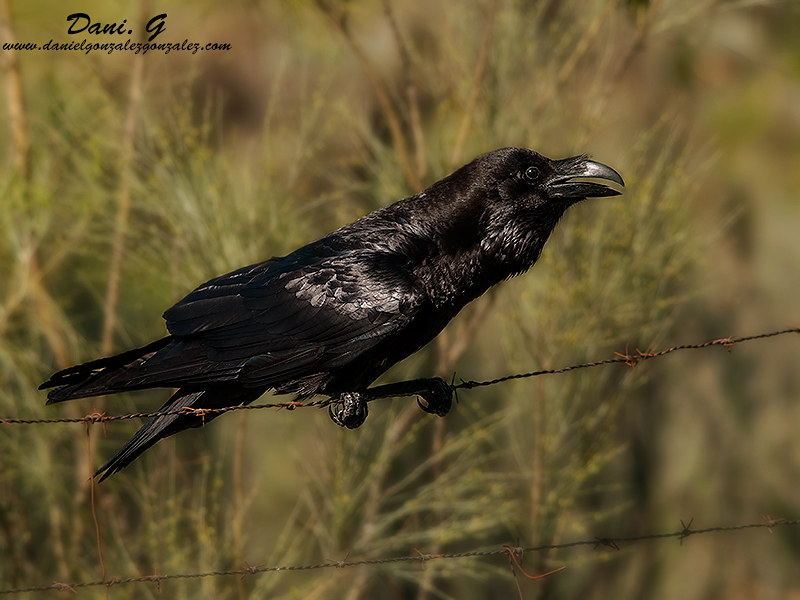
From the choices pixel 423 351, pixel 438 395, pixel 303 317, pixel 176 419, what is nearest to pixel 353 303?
pixel 303 317

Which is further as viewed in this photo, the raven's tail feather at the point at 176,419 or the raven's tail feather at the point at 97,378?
the raven's tail feather at the point at 176,419

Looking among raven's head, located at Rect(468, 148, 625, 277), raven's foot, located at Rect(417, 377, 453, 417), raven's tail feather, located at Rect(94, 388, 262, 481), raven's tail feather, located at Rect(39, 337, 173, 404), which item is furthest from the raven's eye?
raven's tail feather, located at Rect(39, 337, 173, 404)

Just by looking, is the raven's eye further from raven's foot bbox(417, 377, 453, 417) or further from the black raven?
raven's foot bbox(417, 377, 453, 417)

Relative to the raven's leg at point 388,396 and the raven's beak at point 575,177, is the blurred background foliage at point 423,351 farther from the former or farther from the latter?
the raven's beak at point 575,177

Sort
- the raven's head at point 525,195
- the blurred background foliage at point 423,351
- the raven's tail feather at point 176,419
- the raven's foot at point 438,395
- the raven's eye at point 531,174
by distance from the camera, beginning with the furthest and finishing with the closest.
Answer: the blurred background foliage at point 423,351, the raven's eye at point 531,174, the raven's head at point 525,195, the raven's foot at point 438,395, the raven's tail feather at point 176,419

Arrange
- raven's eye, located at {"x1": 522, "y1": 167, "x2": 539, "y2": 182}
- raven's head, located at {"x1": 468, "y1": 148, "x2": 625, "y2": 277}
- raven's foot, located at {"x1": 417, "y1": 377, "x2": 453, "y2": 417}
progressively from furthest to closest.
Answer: raven's eye, located at {"x1": 522, "y1": 167, "x2": 539, "y2": 182}, raven's head, located at {"x1": 468, "y1": 148, "x2": 625, "y2": 277}, raven's foot, located at {"x1": 417, "y1": 377, "x2": 453, "y2": 417}

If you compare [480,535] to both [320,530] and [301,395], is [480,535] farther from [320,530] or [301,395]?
[301,395]

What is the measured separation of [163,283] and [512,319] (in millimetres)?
2217

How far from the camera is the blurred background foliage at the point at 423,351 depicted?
20.6ft

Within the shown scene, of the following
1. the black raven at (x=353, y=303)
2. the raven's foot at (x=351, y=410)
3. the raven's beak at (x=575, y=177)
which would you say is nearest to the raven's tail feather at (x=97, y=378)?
the black raven at (x=353, y=303)

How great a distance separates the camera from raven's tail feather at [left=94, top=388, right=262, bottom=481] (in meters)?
3.56

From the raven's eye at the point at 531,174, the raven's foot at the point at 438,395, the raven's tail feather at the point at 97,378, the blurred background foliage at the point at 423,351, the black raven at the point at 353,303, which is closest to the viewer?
the raven's tail feather at the point at 97,378

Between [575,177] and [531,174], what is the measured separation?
0.60 feet

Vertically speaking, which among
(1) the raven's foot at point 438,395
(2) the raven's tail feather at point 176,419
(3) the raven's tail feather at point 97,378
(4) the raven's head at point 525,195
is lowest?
(1) the raven's foot at point 438,395
